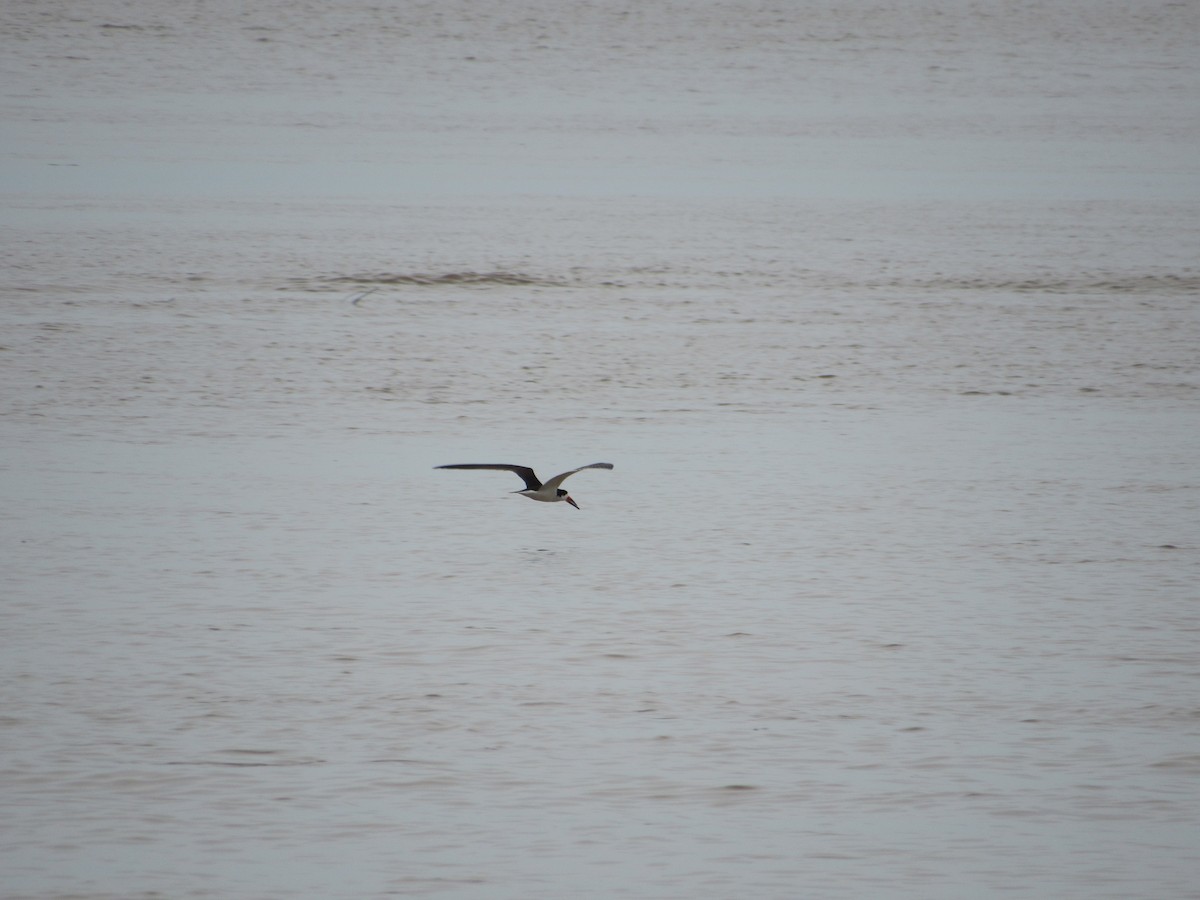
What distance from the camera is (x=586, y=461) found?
1069 centimetres

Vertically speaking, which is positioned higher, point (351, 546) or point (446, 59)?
point (446, 59)

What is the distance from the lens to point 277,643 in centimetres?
712

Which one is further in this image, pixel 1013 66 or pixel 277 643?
pixel 1013 66

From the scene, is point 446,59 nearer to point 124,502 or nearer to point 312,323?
point 312,323

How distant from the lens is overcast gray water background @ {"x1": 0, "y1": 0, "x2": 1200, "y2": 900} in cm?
552

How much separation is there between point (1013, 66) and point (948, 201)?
481 cm

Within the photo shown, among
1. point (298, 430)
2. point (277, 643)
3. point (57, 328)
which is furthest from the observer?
point (57, 328)

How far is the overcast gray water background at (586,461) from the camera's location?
18.1 ft

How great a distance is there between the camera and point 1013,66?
2527cm

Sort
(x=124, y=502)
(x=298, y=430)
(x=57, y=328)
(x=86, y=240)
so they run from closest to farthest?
(x=124, y=502)
(x=298, y=430)
(x=57, y=328)
(x=86, y=240)

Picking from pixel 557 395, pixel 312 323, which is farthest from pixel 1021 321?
pixel 312 323

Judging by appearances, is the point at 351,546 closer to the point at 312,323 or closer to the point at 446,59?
the point at 312,323

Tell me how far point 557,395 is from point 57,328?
4.04 m

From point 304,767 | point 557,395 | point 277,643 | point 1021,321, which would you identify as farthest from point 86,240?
point 304,767
